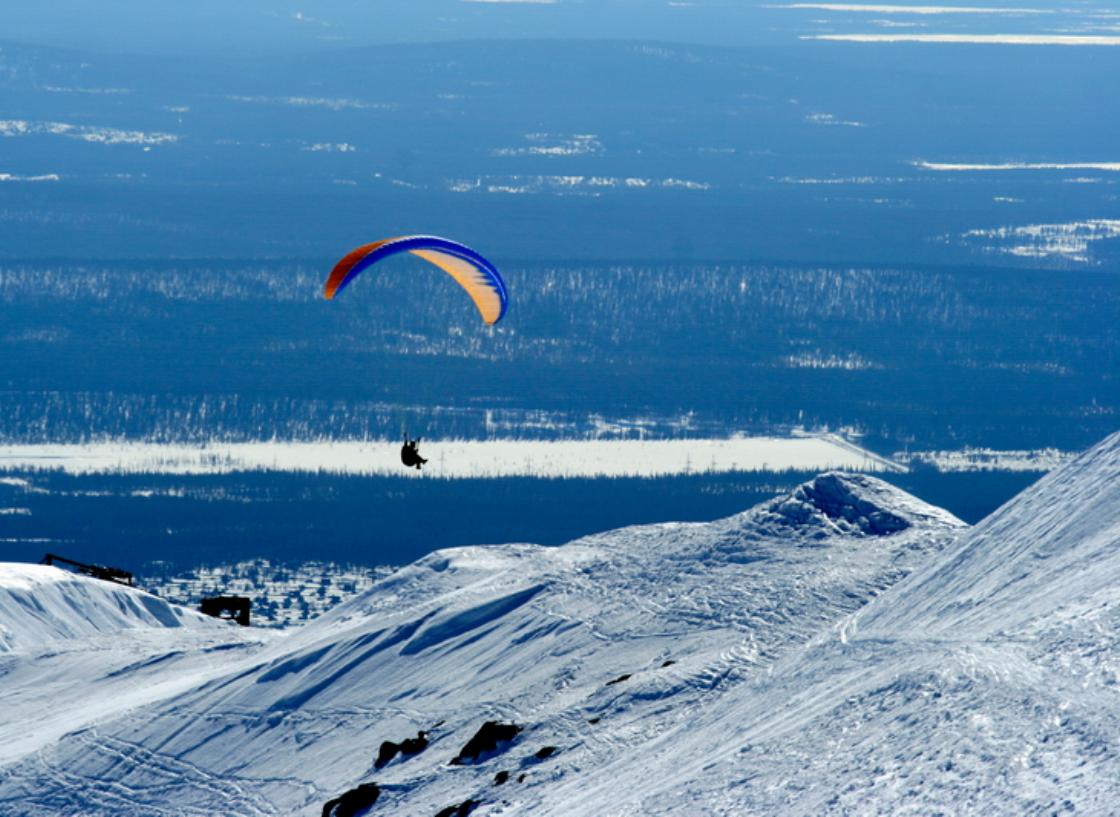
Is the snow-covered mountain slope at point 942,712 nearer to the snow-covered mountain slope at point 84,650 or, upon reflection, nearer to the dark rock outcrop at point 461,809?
the dark rock outcrop at point 461,809

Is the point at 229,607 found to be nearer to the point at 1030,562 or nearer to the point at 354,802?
the point at 354,802

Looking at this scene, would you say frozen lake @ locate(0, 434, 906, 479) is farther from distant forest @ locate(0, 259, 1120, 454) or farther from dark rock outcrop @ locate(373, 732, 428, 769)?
dark rock outcrop @ locate(373, 732, 428, 769)

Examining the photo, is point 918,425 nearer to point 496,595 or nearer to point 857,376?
point 857,376

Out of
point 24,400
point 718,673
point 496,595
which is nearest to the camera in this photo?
point 718,673

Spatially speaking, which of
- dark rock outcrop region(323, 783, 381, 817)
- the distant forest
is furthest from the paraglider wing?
the distant forest

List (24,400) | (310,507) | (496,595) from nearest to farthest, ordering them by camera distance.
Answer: (496,595), (310,507), (24,400)

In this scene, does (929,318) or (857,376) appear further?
(929,318)

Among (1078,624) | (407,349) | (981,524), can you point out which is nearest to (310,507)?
(407,349)

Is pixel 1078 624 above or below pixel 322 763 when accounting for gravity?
above
